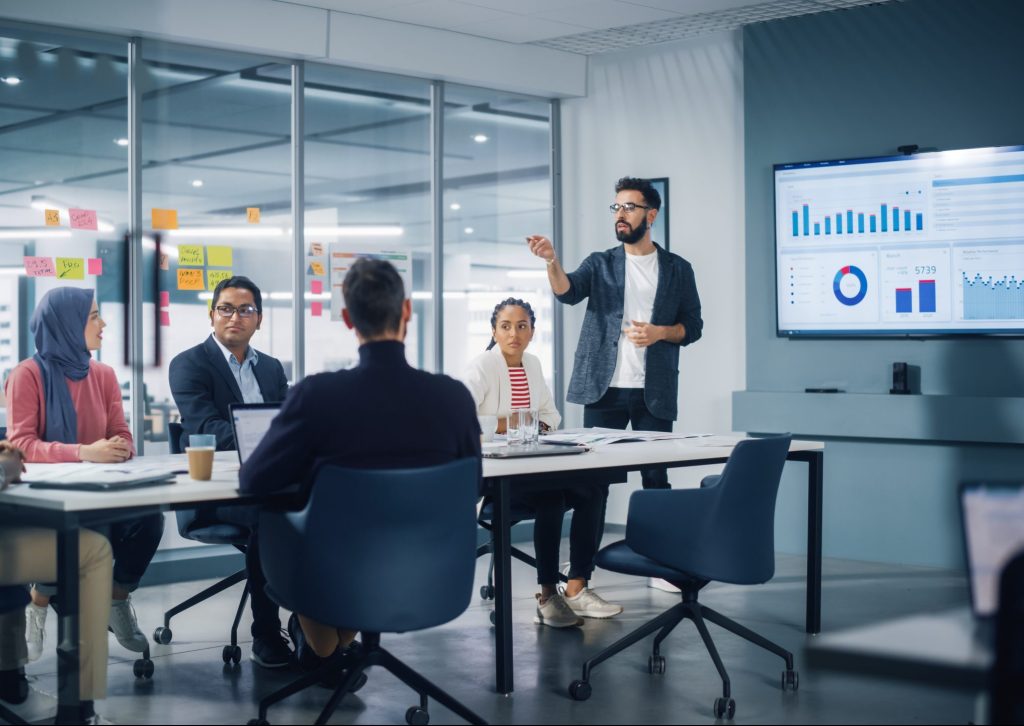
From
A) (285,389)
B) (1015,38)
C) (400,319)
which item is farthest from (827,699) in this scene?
(1015,38)

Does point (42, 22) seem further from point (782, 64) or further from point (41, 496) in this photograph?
point (782, 64)

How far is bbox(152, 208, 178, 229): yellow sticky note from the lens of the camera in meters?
5.46

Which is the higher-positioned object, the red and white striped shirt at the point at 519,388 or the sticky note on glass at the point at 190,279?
the sticky note on glass at the point at 190,279

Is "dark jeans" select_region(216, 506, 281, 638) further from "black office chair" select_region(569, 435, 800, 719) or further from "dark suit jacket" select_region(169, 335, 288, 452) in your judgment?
"black office chair" select_region(569, 435, 800, 719)

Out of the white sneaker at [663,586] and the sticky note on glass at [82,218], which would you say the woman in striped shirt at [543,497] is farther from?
the sticky note on glass at [82,218]

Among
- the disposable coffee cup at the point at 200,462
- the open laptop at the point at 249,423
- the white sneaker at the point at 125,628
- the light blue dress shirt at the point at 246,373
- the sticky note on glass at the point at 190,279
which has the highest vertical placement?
the sticky note on glass at the point at 190,279

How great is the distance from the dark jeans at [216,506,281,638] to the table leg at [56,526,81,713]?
909mm

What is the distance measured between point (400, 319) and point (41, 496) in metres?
0.96

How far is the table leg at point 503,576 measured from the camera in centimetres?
348

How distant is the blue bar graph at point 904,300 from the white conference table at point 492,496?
1551mm

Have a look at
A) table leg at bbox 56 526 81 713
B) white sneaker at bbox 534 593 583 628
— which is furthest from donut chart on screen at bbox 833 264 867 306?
table leg at bbox 56 526 81 713

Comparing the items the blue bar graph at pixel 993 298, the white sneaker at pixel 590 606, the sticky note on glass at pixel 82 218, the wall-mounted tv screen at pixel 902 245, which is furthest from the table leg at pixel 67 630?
the blue bar graph at pixel 993 298

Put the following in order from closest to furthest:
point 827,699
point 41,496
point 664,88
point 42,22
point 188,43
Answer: point 41,496 < point 827,699 < point 42,22 < point 188,43 < point 664,88

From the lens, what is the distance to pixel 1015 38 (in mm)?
5355
